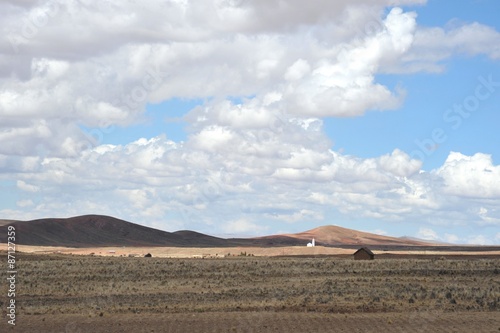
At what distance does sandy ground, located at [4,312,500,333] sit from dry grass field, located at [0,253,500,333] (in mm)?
38

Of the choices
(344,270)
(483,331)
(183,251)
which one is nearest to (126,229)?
(183,251)

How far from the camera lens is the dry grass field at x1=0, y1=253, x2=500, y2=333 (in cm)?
2700

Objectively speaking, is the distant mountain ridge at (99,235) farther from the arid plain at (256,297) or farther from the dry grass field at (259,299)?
the dry grass field at (259,299)

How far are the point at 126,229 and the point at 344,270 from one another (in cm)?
12388

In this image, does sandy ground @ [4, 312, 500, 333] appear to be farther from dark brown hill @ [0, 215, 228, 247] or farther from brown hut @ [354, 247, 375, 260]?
dark brown hill @ [0, 215, 228, 247]

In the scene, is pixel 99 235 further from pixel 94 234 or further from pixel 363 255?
pixel 363 255

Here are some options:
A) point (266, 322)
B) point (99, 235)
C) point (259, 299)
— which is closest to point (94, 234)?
point (99, 235)

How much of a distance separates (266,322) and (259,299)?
7157 millimetres

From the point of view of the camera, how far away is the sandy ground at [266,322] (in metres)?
26.0

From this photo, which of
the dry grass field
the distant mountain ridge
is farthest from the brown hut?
the distant mountain ridge

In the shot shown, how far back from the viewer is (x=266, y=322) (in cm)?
2711

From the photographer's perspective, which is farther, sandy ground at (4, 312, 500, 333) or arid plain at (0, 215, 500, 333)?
arid plain at (0, 215, 500, 333)

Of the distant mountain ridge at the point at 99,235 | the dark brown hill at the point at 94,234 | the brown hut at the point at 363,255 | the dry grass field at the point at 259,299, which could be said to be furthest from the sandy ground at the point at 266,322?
the distant mountain ridge at the point at 99,235

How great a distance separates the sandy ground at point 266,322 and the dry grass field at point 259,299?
0.13 ft
